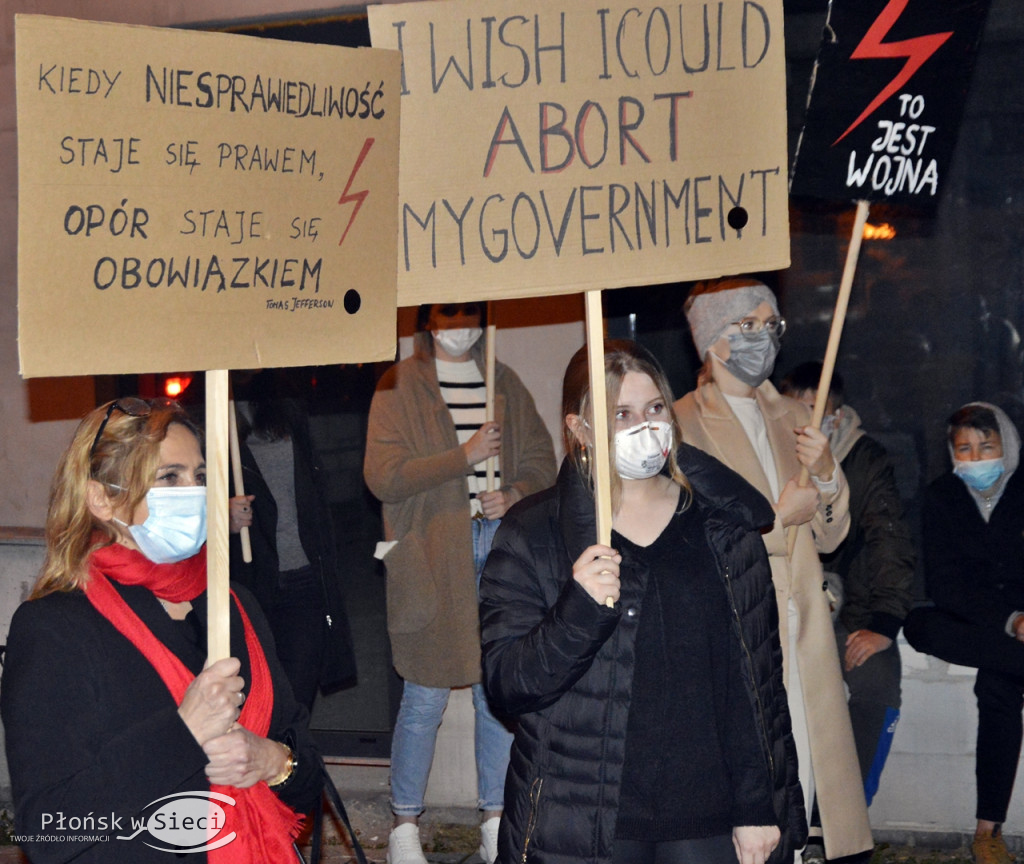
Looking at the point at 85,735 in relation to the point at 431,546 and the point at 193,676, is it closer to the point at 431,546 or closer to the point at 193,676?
the point at 193,676

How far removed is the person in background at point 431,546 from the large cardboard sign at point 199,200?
7.71 feet

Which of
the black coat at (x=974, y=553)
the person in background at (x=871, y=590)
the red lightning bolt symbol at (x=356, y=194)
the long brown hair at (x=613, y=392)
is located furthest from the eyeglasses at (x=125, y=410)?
the black coat at (x=974, y=553)

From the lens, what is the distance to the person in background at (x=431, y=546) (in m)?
5.08

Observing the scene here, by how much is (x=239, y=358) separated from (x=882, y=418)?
3991mm

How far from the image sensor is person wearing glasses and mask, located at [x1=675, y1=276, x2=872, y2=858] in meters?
4.14

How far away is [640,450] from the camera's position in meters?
3.12

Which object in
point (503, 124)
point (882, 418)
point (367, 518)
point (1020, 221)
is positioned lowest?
point (367, 518)

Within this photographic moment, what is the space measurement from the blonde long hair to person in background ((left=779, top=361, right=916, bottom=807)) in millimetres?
3207

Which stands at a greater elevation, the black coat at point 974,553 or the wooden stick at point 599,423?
the wooden stick at point 599,423

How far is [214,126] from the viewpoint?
2.46 meters

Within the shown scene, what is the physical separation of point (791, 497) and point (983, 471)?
137 cm

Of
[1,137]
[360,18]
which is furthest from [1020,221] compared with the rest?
[1,137]

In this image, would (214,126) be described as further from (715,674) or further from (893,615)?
(893,615)

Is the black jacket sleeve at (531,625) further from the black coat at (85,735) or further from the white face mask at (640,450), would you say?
the black coat at (85,735)
